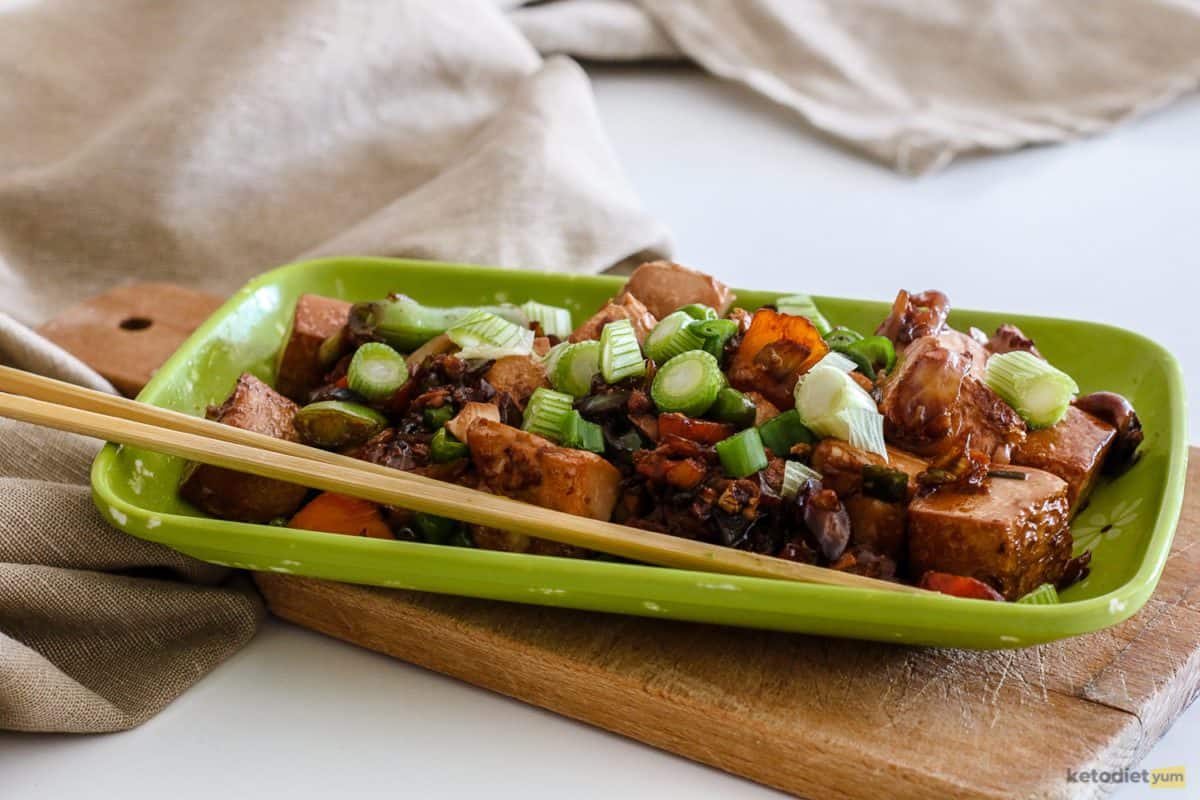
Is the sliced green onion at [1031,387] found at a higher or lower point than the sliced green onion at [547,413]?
higher

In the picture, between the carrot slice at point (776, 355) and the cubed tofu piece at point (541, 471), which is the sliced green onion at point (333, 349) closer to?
the cubed tofu piece at point (541, 471)

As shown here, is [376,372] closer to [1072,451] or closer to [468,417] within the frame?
[468,417]

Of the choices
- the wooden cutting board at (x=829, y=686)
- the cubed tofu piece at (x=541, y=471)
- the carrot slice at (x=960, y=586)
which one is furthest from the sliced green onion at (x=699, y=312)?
the carrot slice at (x=960, y=586)

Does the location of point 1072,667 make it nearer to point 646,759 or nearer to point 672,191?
point 646,759

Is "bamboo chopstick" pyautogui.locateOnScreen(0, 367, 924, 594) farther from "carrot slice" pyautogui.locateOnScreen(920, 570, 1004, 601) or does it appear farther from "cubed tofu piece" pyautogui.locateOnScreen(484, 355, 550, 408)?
"cubed tofu piece" pyautogui.locateOnScreen(484, 355, 550, 408)

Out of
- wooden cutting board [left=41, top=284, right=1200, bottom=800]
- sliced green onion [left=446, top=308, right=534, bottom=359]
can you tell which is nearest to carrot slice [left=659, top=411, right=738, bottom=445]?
wooden cutting board [left=41, top=284, right=1200, bottom=800]
